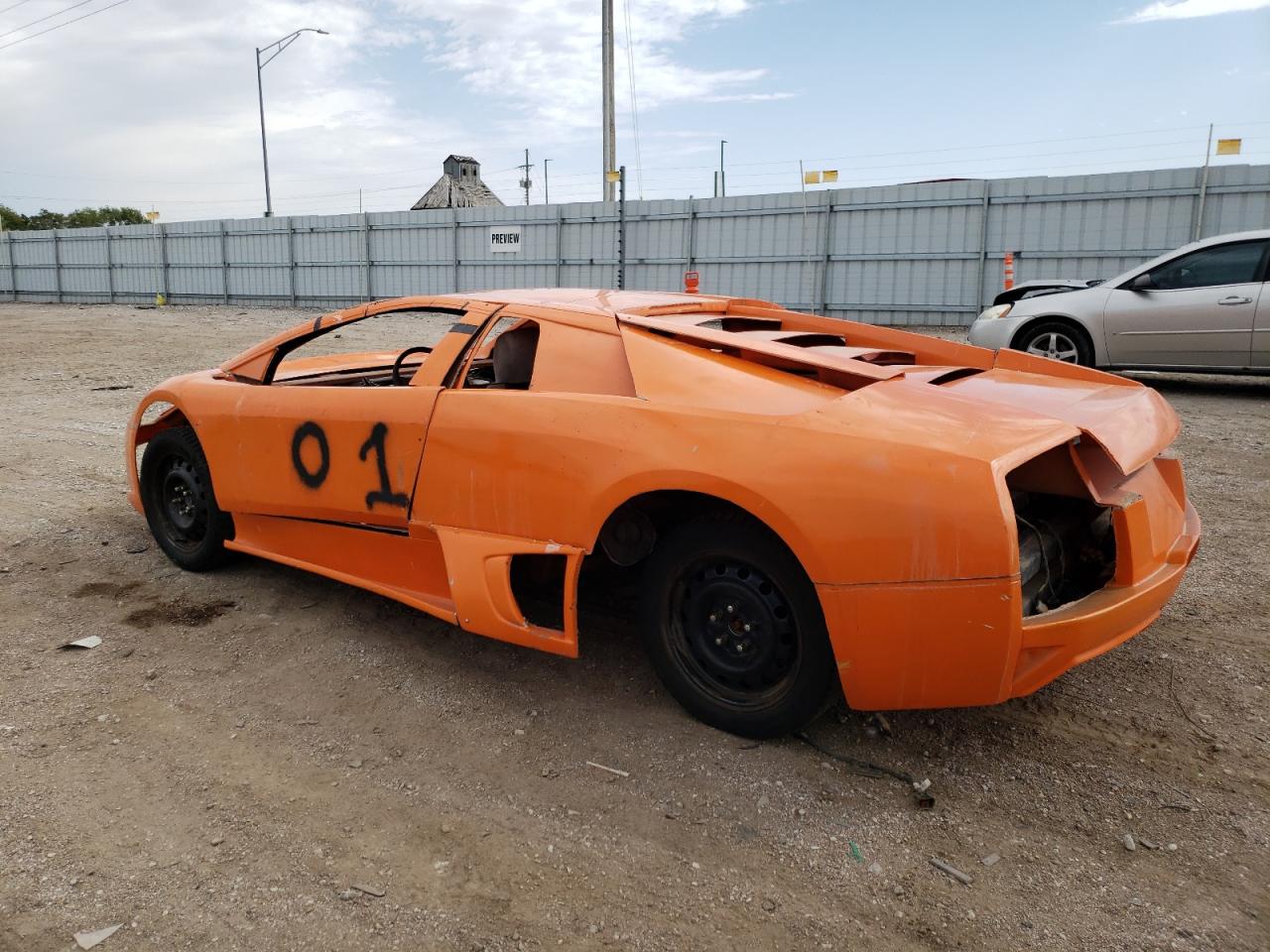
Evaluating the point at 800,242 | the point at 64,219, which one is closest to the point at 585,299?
the point at 800,242

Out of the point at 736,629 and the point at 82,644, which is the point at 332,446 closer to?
the point at 82,644

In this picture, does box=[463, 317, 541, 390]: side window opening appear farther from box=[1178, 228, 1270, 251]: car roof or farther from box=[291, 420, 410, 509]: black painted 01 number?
box=[1178, 228, 1270, 251]: car roof

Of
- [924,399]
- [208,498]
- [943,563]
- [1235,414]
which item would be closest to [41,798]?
[208,498]

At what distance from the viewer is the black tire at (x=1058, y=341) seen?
9195 millimetres

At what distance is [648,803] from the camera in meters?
2.60

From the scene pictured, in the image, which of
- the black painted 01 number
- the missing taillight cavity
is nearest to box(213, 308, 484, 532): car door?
the black painted 01 number

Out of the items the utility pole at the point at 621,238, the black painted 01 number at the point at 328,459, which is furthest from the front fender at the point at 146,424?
the utility pole at the point at 621,238

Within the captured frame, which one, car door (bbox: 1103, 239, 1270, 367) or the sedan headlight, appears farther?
the sedan headlight

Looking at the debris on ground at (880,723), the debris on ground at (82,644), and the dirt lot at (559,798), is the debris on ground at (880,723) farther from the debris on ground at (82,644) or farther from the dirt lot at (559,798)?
the debris on ground at (82,644)

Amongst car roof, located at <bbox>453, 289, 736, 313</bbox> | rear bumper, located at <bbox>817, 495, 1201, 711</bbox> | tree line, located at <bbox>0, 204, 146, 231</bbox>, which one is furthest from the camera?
tree line, located at <bbox>0, 204, 146, 231</bbox>

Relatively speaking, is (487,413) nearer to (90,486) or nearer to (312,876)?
(312,876)

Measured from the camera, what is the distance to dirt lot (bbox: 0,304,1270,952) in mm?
2143

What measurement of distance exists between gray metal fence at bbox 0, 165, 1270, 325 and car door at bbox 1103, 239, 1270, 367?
6.53 meters

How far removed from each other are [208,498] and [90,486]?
230cm
